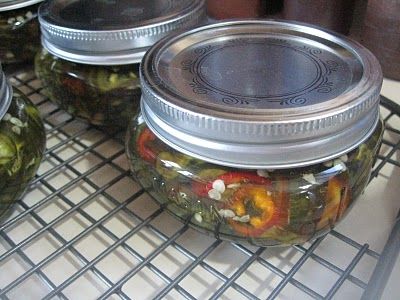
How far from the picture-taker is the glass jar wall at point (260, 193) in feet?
1.16

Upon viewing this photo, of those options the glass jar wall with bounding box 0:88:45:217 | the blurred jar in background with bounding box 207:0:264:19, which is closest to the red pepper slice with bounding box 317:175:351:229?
the glass jar wall with bounding box 0:88:45:217

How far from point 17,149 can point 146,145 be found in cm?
11

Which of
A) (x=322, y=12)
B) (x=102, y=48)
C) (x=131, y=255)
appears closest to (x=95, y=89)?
(x=102, y=48)

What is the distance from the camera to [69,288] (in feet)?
1.28

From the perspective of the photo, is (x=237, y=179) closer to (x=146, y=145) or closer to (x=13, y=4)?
(x=146, y=145)

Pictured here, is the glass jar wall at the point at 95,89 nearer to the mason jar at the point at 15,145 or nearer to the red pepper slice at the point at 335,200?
the mason jar at the point at 15,145

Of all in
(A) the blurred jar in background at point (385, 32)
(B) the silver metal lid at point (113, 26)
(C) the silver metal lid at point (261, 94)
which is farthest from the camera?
(A) the blurred jar in background at point (385, 32)

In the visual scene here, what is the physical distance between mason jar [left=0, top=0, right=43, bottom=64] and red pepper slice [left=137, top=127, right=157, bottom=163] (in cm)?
30

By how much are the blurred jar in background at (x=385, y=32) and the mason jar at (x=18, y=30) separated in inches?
15.5

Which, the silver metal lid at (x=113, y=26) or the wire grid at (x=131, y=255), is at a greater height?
the silver metal lid at (x=113, y=26)

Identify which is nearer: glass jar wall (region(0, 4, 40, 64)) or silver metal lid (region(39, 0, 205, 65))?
silver metal lid (region(39, 0, 205, 65))

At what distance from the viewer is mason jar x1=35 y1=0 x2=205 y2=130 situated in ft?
1.56

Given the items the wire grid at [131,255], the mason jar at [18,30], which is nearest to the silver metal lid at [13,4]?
the mason jar at [18,30]

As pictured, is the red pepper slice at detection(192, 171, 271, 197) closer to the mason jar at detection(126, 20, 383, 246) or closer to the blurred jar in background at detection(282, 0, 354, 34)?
the mason jar at detection(126, 20, 383, 246)
